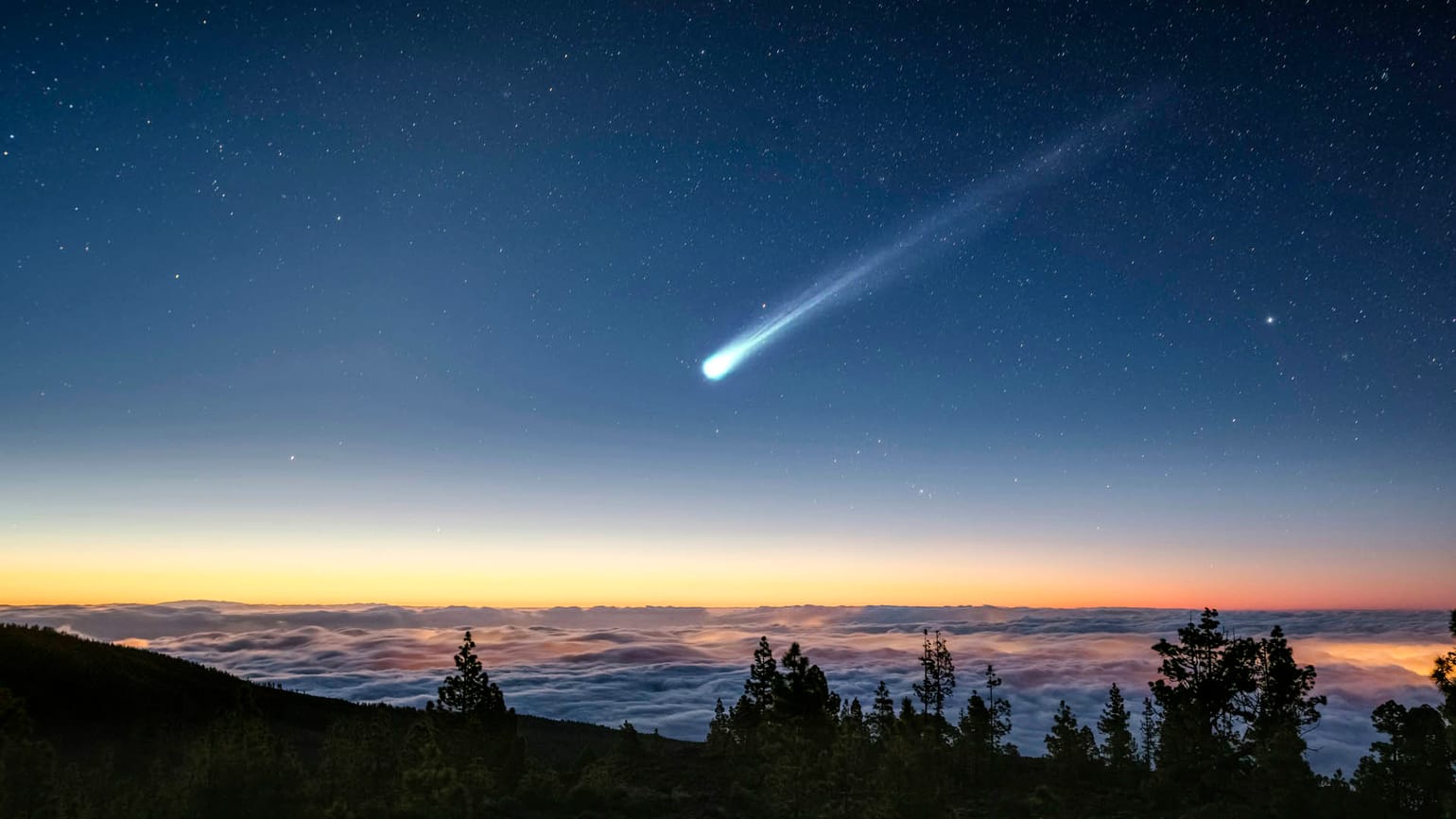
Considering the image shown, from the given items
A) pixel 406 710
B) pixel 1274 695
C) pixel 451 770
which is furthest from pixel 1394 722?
pixel 406 710

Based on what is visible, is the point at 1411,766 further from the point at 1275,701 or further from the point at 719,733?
the point at 719,733

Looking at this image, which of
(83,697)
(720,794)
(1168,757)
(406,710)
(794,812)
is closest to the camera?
(794,812)

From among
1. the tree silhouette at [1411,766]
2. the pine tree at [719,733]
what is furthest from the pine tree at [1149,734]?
the pine tree at [719,733]

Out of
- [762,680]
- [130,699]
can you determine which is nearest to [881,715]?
[762,680]

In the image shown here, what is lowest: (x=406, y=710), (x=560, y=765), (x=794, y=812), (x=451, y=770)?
(x=406, y=710)

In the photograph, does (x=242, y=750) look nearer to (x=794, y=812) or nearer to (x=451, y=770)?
(x=451, y=770)

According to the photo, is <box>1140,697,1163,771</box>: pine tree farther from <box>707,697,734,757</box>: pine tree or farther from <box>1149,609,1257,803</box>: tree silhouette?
<box>707,697,734,757</box>: pine tree

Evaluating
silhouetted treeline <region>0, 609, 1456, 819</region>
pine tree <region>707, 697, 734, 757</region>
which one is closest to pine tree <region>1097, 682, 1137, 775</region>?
silhouetted treeline <region>0, 609, 1456, 819</region>

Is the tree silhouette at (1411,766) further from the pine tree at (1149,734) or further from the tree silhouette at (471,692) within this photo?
the tree silhouette at (471,692)
